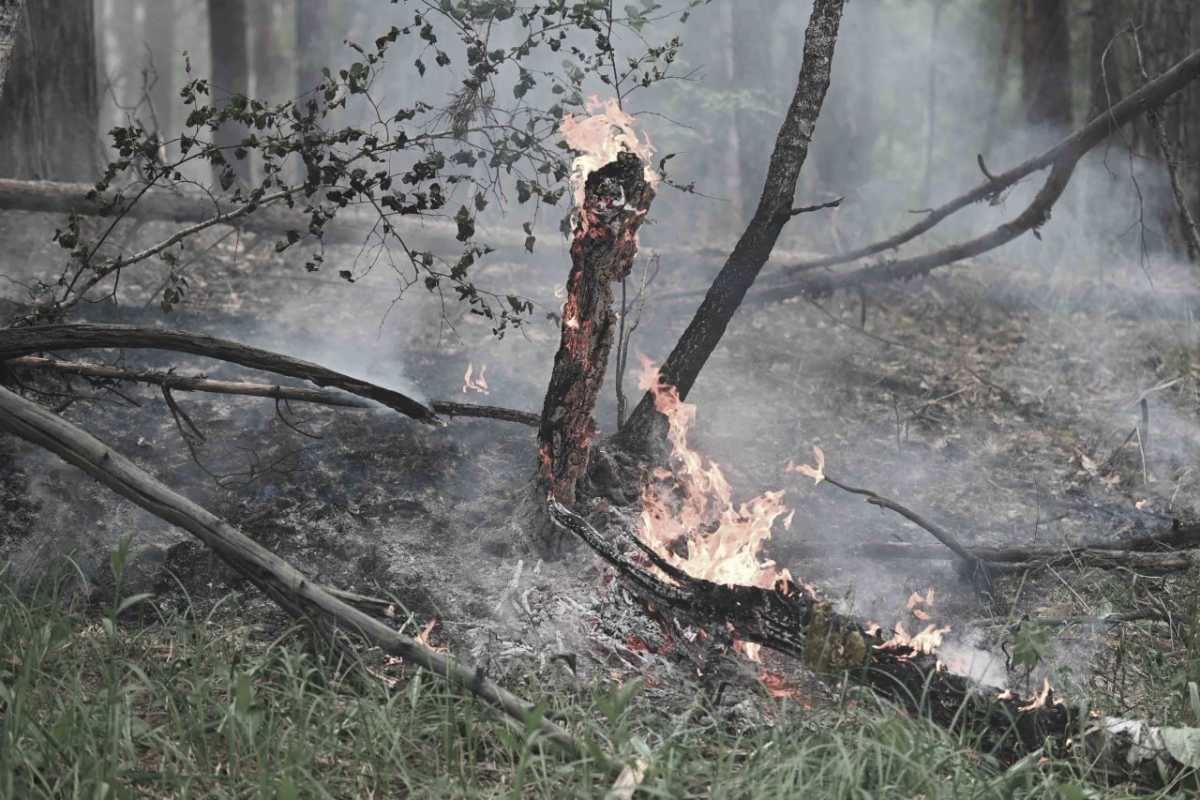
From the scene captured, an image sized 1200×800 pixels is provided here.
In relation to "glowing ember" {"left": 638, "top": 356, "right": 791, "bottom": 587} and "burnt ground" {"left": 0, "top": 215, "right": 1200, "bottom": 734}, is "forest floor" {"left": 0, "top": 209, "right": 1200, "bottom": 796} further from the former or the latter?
"glowing ember" {"left": 638, "top": 356, "right": 791, "bottom": 587}

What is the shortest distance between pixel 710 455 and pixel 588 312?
185 cm

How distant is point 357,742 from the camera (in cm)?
323

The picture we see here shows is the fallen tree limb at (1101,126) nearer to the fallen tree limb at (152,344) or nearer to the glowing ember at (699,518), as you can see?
the glowing ember at (699,518)

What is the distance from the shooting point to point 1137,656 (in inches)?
172

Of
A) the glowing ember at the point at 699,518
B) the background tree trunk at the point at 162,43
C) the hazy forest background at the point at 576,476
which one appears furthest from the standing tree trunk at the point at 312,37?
the background tree trunk at the point at 162,43

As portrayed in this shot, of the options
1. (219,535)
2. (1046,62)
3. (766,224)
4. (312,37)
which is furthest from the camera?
(312,37)

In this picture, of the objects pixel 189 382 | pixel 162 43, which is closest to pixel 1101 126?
pixel 189 382

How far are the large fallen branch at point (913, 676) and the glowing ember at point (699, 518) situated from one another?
0.89ft

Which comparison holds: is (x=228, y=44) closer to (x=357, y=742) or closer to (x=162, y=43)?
(x=357, y=742)

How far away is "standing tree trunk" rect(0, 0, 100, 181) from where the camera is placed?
8.30m

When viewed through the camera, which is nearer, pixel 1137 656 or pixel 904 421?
pixel 1137 656

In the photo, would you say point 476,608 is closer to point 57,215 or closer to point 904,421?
point 904,421

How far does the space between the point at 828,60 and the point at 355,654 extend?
3837 millimetres

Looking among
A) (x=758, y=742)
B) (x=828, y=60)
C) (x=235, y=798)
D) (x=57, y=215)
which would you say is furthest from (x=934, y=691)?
(x=57, y=215)
